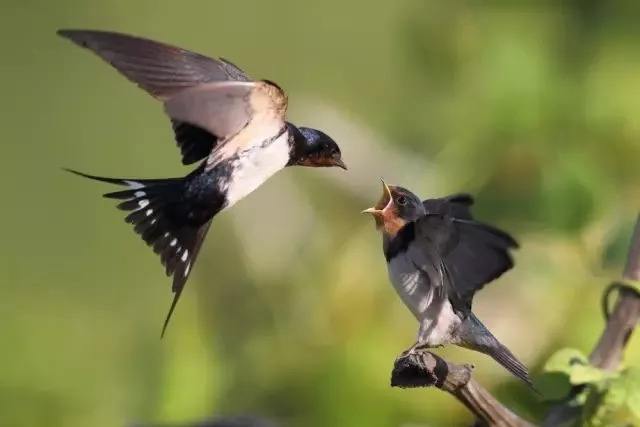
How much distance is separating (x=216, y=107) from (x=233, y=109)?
10 mm

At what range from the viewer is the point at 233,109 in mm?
425

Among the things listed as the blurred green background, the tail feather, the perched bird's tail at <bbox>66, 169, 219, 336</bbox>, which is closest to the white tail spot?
the perched bird's tail at <bbox>66, 169, 219, 336</bbox>

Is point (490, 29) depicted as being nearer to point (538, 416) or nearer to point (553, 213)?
point (553, 213)

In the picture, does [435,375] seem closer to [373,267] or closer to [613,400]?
[613,400]

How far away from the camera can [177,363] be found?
3.27 ft

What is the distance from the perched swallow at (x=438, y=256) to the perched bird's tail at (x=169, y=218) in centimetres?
9

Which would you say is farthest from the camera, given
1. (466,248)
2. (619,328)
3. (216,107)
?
(619,328)

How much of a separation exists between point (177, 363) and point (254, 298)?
0.34 feet

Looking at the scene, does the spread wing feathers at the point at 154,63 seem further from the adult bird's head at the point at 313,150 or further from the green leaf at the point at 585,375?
the green leaf at the point at 585,375

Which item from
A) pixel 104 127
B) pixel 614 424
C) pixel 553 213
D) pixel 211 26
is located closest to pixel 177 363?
pixel 553 213

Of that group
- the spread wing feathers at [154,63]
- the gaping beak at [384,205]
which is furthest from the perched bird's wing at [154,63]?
the gaping beak at [384,205]

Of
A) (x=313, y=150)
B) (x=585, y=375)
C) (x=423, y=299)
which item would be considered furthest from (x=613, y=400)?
(x=313, y=150)

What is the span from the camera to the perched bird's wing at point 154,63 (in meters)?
0.41

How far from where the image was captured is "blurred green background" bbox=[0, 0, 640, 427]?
3.09 ft
